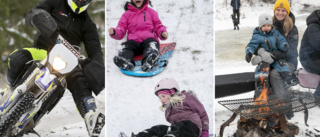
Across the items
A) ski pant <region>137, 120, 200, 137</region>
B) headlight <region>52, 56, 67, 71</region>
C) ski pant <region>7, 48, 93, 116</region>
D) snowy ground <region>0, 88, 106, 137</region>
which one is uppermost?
headlight <region>52, 56, 67, 71</region>

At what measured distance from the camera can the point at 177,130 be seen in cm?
194

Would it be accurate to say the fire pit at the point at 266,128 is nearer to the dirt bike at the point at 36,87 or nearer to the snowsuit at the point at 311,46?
the snowsuit at the point at 311,46

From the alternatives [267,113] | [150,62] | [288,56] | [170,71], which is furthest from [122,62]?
[288,56]

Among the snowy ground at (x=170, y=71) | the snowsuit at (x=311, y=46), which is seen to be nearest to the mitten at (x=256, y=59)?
the snowsuit at (x=311, y=46)

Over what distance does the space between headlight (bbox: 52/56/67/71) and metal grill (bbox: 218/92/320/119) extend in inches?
45.1

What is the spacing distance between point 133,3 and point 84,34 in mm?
391

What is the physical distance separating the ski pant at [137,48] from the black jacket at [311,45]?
144cm

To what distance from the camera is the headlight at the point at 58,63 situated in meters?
2.15

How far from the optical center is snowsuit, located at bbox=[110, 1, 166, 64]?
6.91 ft

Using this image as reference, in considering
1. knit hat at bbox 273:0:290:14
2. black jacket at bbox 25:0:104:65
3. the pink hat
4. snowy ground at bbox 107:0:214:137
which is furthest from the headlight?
knit hat at bbox 273:0:290:14

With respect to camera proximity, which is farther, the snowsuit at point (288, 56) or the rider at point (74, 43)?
the snowsuit at point (288, 56)

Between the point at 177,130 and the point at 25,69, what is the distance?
96 cm

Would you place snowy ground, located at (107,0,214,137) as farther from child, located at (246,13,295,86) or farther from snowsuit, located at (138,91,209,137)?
child, located at (246,13,295,86)

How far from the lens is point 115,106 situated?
2072 mm
